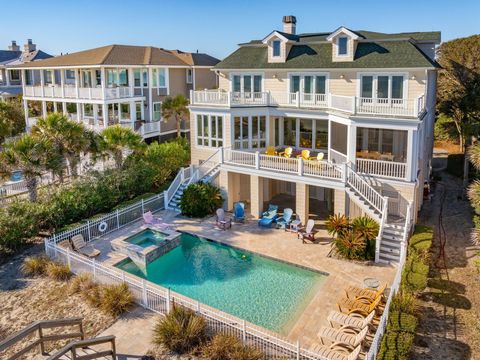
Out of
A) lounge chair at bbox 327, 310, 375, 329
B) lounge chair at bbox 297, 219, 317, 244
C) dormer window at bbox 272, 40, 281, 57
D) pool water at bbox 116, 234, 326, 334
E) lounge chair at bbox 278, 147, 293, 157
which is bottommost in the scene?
pool water at bbox 116, 234, 326, 334

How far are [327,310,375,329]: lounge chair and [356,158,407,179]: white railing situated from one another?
9281 mm

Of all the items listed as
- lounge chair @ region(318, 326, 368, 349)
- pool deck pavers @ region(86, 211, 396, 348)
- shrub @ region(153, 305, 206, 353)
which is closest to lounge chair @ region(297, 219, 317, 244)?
pool deck pavers @ region(86, 211, 396, 348)

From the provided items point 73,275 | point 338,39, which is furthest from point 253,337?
point 338,39

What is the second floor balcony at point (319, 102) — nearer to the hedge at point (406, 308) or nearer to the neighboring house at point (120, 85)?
the hedge at point (406, 308)

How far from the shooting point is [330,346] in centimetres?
1205

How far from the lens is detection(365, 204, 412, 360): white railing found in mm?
11062

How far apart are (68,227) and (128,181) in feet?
17.3

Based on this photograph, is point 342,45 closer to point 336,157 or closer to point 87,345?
point 336,157

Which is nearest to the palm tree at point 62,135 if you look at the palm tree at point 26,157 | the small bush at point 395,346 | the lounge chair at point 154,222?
the palm tree at point 26,157

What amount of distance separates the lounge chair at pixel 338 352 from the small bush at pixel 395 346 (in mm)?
620

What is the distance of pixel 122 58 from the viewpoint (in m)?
35.3

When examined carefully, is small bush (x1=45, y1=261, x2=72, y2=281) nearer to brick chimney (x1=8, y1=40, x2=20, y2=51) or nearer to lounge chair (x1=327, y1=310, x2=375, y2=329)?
lounge chair (x1=327, y1=310, x2=375, y2=329)

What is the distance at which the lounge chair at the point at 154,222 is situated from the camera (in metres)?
22.1

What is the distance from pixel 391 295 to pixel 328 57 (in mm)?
15337
